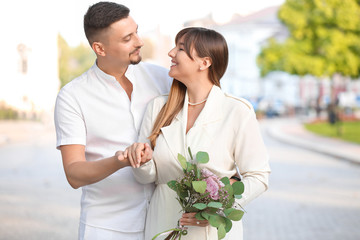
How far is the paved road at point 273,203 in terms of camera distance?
814cm

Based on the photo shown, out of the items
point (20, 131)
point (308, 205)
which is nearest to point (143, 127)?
point (308, 205)

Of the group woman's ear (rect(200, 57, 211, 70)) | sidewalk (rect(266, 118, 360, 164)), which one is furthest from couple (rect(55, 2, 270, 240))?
sidewalk (rect(266, 118, 360, 164))

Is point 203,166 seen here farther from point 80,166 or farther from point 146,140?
point 80,166

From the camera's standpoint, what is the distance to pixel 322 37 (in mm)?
35531

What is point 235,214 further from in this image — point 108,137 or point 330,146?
point 330,146

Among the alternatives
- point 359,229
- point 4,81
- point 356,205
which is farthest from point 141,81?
point 4,81

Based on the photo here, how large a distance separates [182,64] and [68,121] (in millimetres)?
636

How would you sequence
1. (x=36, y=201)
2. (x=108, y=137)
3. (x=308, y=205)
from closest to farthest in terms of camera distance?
(x=108, y=137) < (x=308, y=205) < (x=36, y=201)

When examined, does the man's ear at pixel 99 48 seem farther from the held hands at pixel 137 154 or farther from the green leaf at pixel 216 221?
the green leaf at pixel 216 221

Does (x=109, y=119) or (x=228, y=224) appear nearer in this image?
(x=228, y=224)

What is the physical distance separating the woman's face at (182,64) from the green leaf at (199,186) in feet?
2.20

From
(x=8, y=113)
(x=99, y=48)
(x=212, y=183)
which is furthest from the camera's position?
(x=8, y=113)

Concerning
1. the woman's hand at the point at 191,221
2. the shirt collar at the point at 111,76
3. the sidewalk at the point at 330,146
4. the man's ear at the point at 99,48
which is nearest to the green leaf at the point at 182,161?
the woman's hand at the point at 191,221

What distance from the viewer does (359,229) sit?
8.26 meters
